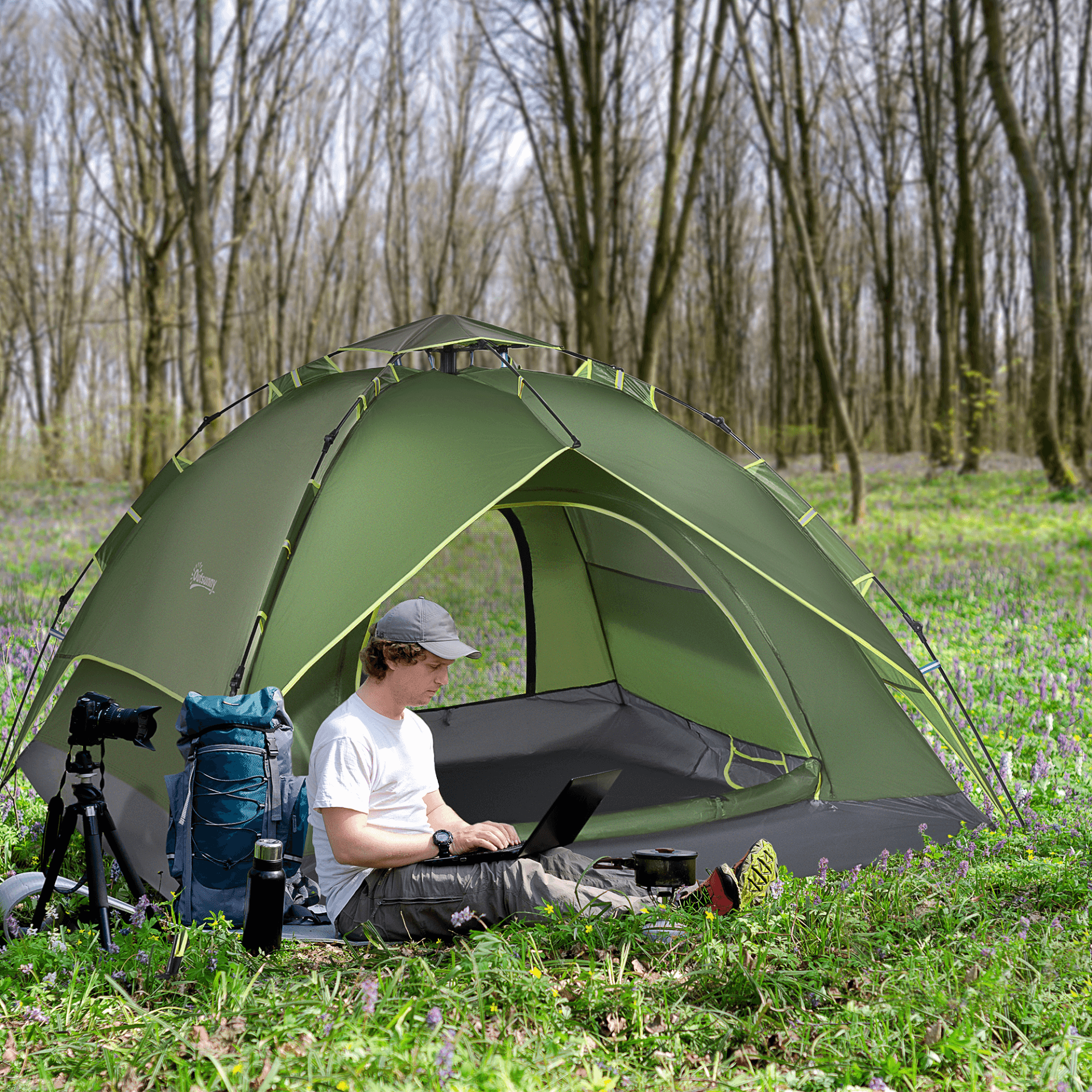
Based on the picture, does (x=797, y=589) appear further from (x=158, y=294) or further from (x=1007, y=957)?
(x=158, y=294)

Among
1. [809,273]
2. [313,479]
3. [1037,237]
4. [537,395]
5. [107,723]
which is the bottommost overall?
[107,723]

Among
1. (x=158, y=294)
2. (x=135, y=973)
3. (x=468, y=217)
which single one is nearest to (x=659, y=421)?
(x=135, y=973)

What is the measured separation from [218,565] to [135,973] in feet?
4.78

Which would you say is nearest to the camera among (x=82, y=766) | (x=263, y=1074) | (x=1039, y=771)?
(x=263, y=1074)

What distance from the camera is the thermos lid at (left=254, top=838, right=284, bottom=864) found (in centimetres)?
259

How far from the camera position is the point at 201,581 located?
3580mm

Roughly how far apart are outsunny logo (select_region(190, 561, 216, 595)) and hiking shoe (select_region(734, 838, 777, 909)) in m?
2.10

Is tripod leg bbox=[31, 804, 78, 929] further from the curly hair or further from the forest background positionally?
the forest background

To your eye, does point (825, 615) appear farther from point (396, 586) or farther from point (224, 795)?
point (224, 795)

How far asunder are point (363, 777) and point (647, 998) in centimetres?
105

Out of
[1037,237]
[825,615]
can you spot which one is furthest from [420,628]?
[1037,237]

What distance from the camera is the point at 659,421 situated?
13.5ft

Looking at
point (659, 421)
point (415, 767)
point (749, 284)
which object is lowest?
point (415, 767)

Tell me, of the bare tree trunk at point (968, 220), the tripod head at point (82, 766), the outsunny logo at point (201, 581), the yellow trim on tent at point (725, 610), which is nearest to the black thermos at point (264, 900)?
the tripod head at point (82, 766)
